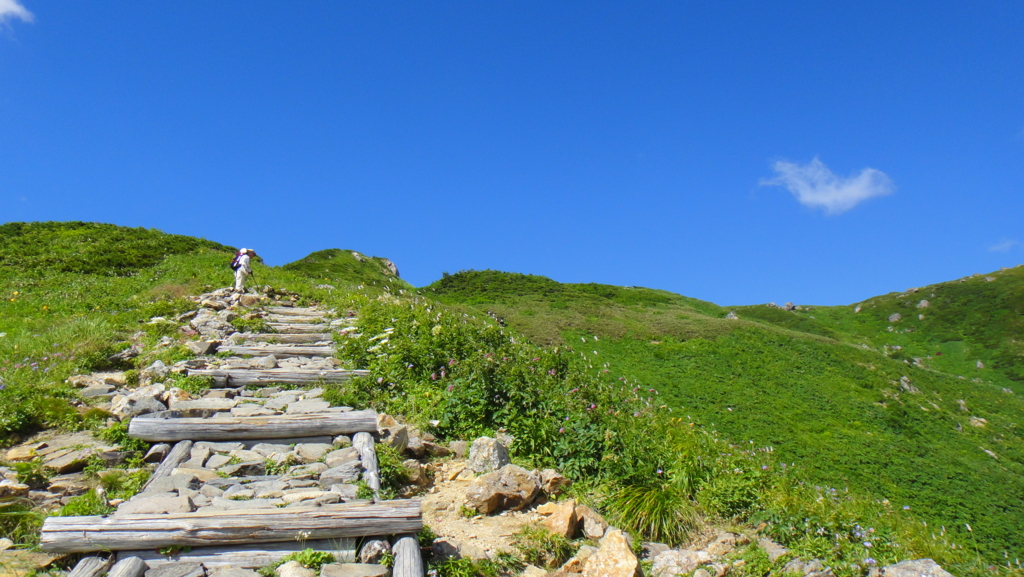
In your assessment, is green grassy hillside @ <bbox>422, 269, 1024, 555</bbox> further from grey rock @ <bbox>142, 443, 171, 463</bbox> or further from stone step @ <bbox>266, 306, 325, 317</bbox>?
stone step @ <bbox>266, 306, 325, 317</bbox>

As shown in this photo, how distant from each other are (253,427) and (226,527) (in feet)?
7.92

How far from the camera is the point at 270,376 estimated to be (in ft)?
28.7

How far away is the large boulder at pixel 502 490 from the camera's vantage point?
17.5ft

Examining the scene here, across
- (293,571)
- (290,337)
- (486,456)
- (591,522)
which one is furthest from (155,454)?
(290,337)

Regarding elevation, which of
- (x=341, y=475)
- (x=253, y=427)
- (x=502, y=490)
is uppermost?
(x=253, y=427)

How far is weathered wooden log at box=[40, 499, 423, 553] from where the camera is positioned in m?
3.83

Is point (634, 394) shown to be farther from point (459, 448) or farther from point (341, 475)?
point (341, 475)

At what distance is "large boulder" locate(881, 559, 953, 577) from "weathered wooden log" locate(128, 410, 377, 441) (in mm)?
4999

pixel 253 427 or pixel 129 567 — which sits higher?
pixel 253 427

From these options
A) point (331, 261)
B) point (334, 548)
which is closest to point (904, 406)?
point (334, 548)

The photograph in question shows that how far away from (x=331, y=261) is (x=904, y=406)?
1208 inches

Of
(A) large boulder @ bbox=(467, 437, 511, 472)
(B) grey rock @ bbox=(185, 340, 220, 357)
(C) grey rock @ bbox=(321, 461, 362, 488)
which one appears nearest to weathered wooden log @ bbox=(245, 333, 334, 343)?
(B) grey rock @ bbox=(185, 340, 220, 357)

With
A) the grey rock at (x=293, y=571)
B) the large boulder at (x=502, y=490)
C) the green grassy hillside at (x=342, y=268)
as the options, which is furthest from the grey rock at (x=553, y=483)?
the green grassy hillside at (x=342, y=268)

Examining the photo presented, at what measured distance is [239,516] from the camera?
4023 millimetres
